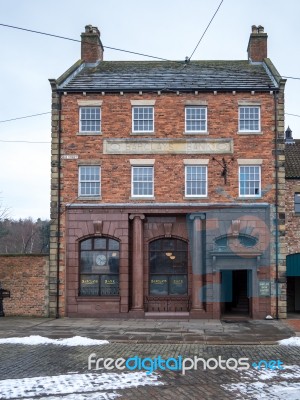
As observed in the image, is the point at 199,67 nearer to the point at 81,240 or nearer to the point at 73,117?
the point at 73,117

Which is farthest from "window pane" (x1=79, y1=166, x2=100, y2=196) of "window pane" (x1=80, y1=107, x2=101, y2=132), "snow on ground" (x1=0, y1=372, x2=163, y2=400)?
"snow on ground" (x1=0, y1=372, x2=163, y2=400)

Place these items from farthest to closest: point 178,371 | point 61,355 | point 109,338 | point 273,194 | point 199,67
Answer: point 199,67, point 273,194, point 109,338, point 61,355, point 178,371

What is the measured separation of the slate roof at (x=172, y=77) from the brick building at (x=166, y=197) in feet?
0.45

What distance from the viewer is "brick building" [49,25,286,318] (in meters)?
21.8

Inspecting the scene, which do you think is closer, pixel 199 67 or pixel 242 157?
pixel 242 157

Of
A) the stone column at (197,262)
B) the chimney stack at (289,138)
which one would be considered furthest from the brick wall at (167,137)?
the chimney stack at (289,138)

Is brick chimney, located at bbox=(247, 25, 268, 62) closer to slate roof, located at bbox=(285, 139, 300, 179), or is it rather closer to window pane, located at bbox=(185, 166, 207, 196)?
slate roof, located at bbox=(285, 139, 300, 179)

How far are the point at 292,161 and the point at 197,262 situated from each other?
8246 millimetres

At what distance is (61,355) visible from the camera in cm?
1348

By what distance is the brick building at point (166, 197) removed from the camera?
2183 centimetres

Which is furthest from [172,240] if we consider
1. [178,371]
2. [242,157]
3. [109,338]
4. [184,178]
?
[178,371]

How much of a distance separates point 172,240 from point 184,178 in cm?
285

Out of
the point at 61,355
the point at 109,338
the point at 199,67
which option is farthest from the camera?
the point at 199,67

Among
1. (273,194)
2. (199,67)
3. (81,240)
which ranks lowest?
(81,240)
